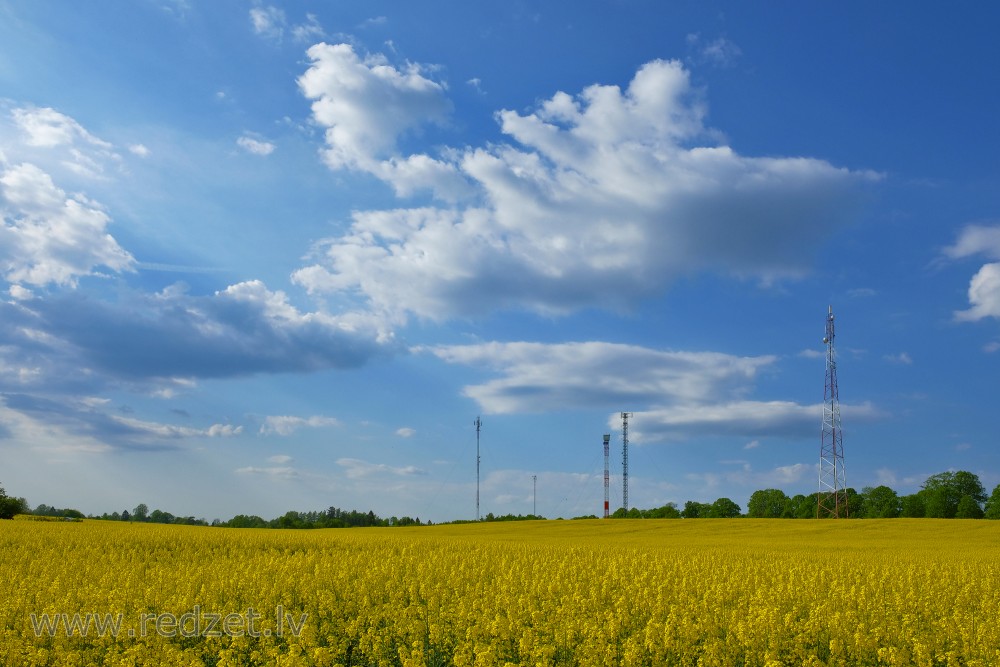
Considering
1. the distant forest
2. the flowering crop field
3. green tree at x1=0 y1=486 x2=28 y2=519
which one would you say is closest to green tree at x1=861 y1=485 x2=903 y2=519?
the distant forest

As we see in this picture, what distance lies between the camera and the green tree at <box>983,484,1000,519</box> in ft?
305

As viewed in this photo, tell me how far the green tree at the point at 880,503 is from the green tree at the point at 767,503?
44.0 feet

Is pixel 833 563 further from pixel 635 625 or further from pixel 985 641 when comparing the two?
pixel 635 625

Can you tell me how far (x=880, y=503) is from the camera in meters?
116

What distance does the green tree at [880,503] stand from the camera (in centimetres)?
11100

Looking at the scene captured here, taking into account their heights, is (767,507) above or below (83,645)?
below

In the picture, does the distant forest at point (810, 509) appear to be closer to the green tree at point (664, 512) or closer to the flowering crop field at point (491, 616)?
the green tree at point (664, 512)

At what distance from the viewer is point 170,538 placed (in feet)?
117

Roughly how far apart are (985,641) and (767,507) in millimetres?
128918

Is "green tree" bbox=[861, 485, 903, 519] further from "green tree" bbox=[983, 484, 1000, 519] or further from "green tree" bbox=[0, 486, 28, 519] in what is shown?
"green tree" bbox=[0, 486, 28, 519]

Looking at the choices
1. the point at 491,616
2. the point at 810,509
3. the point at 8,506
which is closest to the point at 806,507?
the point at 810,509

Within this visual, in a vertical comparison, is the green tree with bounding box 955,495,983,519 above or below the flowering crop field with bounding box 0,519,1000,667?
below

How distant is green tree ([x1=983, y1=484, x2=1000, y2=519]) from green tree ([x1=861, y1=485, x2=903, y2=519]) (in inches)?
544

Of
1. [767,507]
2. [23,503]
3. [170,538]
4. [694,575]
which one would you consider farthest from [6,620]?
[767,507]
